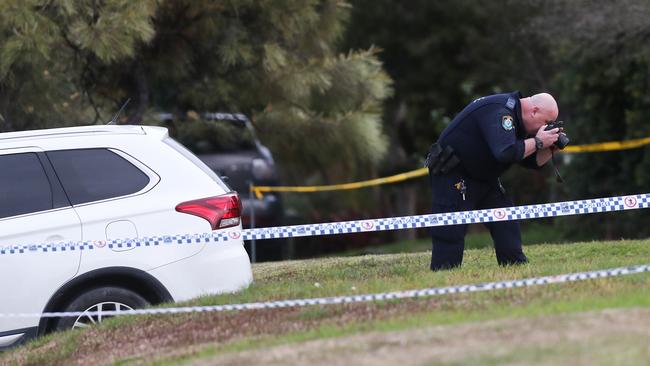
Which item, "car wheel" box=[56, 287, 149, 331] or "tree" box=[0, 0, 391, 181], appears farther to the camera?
"tree" box=[0, 0, 391, 181]

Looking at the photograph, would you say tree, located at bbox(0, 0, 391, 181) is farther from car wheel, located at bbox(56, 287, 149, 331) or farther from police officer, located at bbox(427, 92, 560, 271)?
police officer, located at bbox(427, 92, 560, 271)

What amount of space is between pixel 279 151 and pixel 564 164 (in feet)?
18.8

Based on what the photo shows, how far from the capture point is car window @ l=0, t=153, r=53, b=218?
732cm

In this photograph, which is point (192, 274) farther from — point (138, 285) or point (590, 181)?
point (590, 181)

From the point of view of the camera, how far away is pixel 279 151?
46.8 feet

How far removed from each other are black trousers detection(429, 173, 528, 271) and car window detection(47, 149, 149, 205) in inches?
79.7

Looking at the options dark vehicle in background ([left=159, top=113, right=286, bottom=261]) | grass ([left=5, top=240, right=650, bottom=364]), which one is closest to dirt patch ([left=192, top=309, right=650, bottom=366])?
grass ([left=5, top=240, right=650, bottom=364])

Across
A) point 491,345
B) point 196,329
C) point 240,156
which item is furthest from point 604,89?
point 491,345

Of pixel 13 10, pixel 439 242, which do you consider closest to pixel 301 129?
pixel 13 10

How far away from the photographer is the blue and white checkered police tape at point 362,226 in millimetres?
7109

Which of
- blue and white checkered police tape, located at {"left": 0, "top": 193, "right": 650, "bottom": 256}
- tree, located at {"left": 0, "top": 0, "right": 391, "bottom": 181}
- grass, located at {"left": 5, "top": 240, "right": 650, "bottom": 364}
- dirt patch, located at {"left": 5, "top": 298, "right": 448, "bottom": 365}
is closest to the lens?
grass, located at {"left": 5, "top": 240, "right": 650, "bottom": 364}

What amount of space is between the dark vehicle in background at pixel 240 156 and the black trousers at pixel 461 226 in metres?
5.70

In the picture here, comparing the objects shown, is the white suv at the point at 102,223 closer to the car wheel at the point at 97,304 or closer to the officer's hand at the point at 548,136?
the car wheel at the point at 97,304

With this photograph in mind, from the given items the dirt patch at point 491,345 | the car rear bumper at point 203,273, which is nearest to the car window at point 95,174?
the car rear bumper at point 203,273
